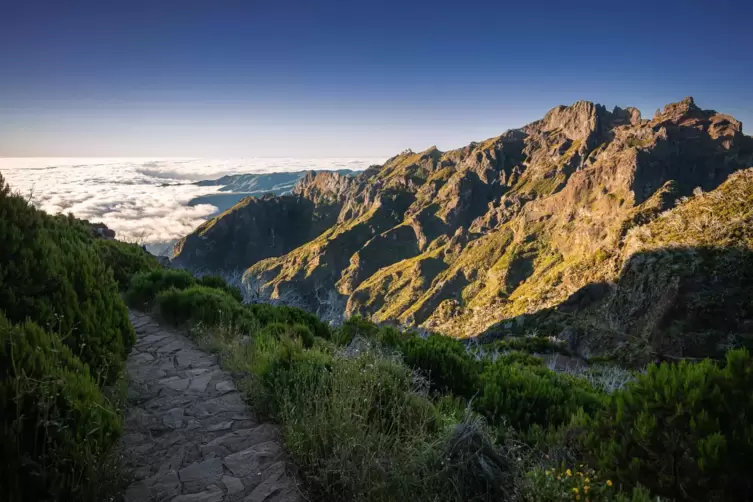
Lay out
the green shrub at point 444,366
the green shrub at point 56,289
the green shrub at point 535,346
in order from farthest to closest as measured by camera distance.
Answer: the green shrub at point 535,346
the green shrub at point 444,366
the green shrub at point 56,289

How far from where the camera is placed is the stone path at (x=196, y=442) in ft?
11.9

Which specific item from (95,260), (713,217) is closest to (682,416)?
(95,260)

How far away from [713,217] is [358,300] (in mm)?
136742

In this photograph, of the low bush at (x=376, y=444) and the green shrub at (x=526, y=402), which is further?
the green shrub at (x=526, y=402)

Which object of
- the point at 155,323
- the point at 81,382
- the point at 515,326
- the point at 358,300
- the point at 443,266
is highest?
the point at 81,382

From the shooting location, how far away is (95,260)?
6508 millimetres

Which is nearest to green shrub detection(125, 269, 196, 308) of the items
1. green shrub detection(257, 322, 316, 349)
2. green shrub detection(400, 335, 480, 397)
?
green shrub detection(257, 322, 316, 349)

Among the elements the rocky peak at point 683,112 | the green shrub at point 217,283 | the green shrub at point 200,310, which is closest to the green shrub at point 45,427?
the green shrub at point 200,310

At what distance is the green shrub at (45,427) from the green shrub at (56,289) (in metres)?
0.91

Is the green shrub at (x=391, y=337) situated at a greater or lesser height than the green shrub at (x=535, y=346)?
greater

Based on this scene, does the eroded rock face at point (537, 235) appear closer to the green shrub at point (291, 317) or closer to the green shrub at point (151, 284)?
the green shrub at point (291, 317)

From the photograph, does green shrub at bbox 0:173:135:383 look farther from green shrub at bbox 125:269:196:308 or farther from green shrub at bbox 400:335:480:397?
green shrub at bbox 125:269:196:308

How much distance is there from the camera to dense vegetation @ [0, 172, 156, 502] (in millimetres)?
2879

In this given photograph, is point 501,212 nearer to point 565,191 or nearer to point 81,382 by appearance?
point 565,191
